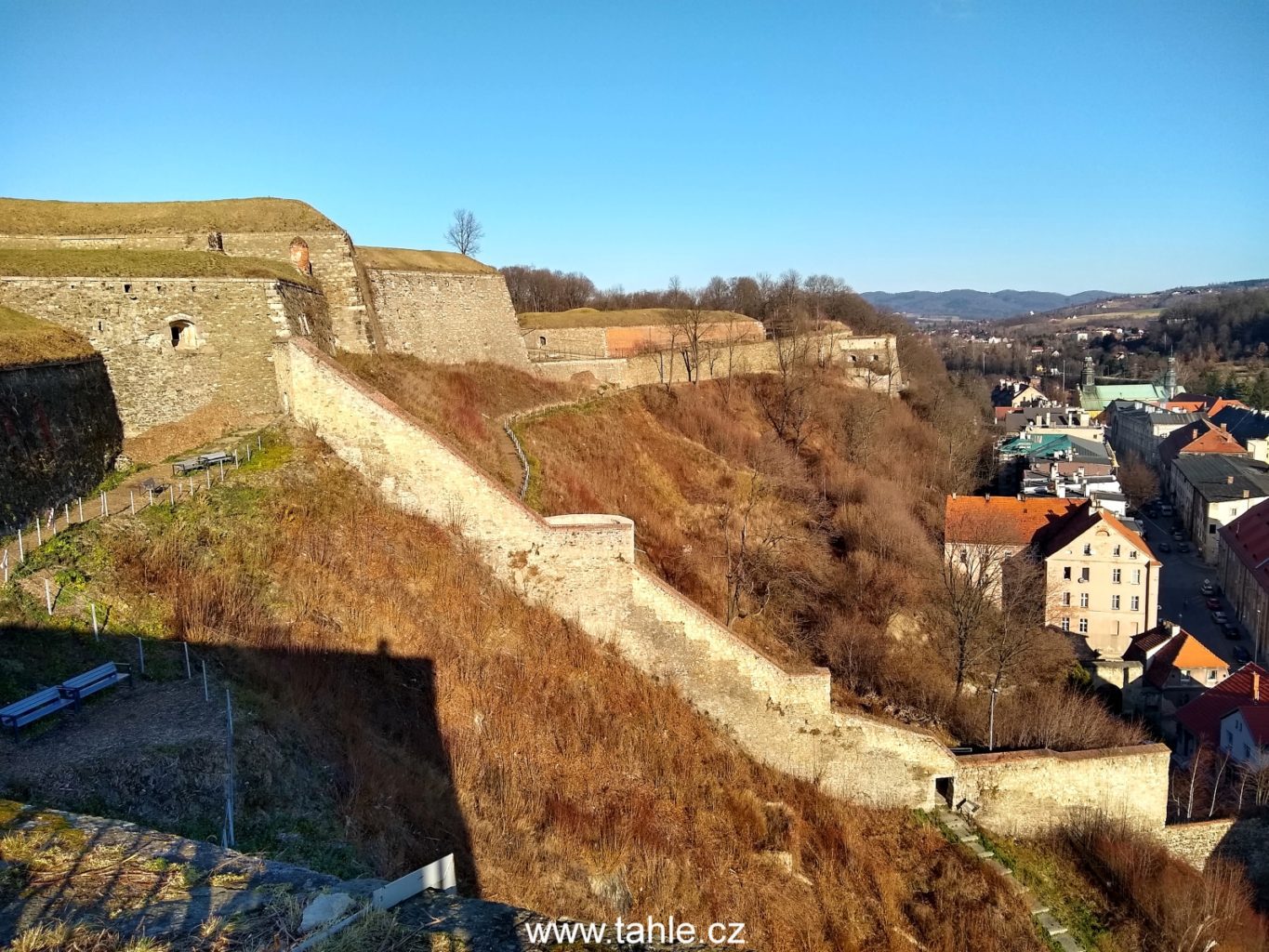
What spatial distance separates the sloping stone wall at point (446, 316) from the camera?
79.0 feet

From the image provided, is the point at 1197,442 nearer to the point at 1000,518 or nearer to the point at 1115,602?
the point at 1115,602

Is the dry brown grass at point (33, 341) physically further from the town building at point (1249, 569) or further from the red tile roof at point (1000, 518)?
the town building at point (1249, 569)

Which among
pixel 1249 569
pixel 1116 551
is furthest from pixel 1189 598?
pixel 1116 551

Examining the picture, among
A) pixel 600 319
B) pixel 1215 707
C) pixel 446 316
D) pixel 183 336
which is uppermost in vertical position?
pixel 600 319

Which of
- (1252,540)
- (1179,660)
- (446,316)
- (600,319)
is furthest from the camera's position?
(600,319)

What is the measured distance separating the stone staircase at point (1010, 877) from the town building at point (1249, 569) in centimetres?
2511

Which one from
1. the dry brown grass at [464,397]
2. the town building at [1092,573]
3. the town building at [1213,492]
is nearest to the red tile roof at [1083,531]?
the town building at [1092,573]

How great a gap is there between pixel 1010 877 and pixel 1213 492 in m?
40.8

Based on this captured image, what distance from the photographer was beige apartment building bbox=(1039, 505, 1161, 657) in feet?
93.1

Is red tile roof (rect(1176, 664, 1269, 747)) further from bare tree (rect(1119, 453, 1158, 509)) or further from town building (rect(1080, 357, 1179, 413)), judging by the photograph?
town building (rect(1080, 357, 1179, 413))

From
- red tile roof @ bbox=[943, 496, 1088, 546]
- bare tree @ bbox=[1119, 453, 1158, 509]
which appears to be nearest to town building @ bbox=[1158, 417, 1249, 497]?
bare tree @ bbox=[1119, 453, 1158, 509]

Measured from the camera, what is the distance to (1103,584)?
2856 cm

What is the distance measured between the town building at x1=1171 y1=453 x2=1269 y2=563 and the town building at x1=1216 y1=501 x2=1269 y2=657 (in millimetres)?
2332

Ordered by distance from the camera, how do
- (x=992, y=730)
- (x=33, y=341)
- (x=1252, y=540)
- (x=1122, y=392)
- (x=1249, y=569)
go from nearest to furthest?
(x=33, y=341)
(x=992, y=730)
(x=1249, y=569)
(x=1252, y=540)
(x=1122, y=392)
